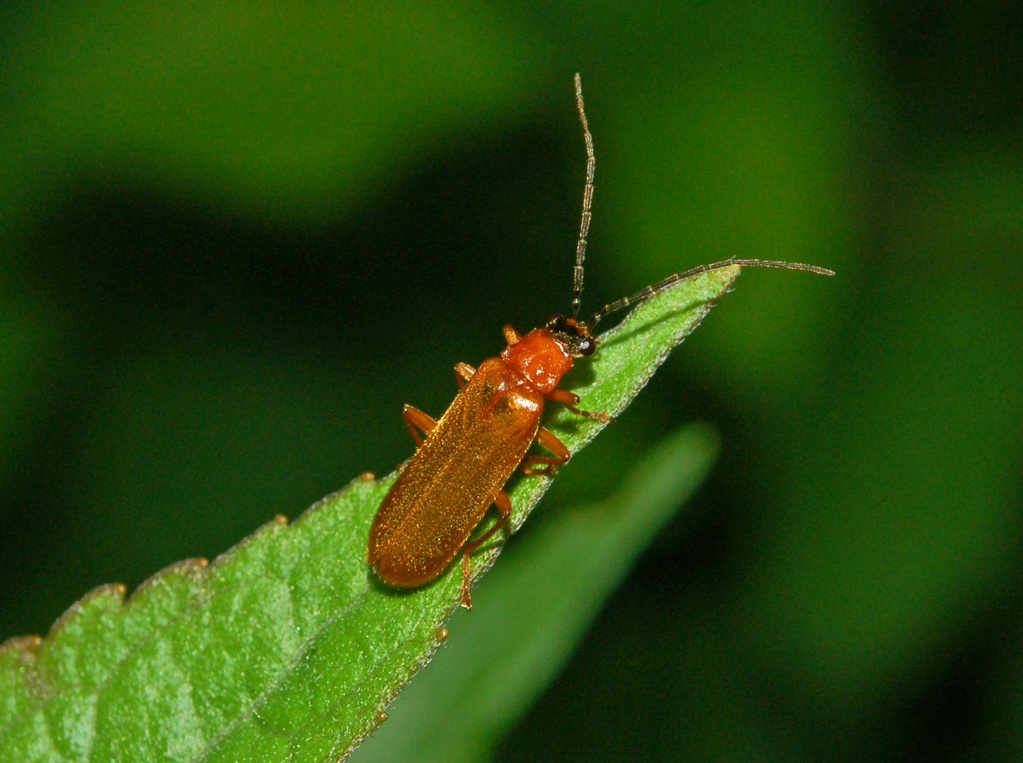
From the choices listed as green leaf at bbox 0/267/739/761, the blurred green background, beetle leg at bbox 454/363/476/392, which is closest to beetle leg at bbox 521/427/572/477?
beetle leg at bbox 454/363/476/392

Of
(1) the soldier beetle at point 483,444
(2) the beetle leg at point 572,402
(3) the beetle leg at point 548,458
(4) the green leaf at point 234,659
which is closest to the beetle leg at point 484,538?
(1) the soldier beetle at point 483,444

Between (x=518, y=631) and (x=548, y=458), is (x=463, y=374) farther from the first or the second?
(x=518, y=631)

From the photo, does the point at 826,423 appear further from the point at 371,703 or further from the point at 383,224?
the point at 371,703

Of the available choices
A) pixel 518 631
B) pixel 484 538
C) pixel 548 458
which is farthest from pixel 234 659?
pixel 548 458

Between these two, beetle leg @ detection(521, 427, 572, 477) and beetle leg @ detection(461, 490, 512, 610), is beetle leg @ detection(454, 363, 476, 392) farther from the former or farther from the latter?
beetle leg @ detection(461, 490, 512, 610)

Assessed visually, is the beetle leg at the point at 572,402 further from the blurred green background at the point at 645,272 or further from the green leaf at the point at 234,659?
the blurred green background at the point at 645,272

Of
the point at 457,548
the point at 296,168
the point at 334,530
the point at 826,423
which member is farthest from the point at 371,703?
the point at 826,423
